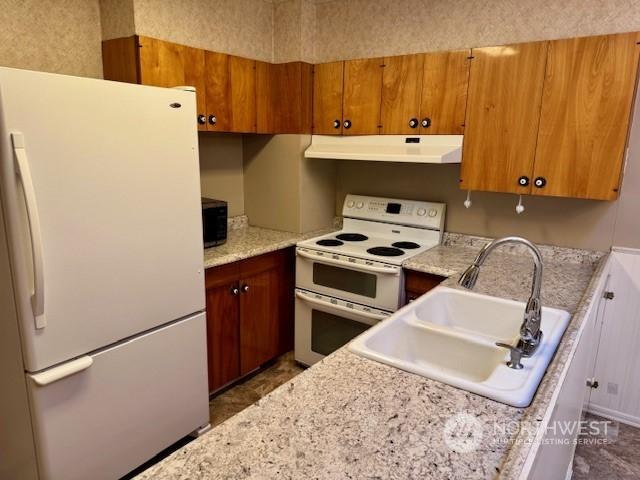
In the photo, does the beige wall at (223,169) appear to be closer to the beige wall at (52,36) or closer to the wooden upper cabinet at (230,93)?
the wooden upper cabinet at (230,93)

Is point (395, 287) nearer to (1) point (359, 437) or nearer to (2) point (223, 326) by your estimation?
(2) point (223, 326)

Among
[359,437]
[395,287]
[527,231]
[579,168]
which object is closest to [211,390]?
[395,287]

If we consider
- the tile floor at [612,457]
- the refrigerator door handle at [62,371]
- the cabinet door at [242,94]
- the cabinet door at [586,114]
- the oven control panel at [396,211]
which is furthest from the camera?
the oven control panel at [396,211]

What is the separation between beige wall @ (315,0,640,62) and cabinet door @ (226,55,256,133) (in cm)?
62

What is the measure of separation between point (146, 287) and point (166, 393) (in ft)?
1.76

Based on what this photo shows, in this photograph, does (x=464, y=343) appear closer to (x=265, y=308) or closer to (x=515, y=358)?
(x=515, y=358)

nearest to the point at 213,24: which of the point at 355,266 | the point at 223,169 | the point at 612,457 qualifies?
the point at 223,169

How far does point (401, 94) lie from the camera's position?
2.62 meters

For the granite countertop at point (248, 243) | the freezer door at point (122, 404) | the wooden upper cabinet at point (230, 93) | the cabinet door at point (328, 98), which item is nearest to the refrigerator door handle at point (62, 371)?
the freezer door at point (122, 404)

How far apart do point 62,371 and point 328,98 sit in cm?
214

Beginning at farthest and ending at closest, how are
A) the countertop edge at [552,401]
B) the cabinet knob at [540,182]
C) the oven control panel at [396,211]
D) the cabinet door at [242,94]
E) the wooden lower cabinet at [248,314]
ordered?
the oven control panel at [396,211] → the cabinet door at [242,94] → the wooden lower cabinet at [248,314] → the cabinet knob at [540,182] → the countertop edge at [552,401]

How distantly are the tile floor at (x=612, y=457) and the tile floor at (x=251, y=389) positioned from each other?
1.65 m

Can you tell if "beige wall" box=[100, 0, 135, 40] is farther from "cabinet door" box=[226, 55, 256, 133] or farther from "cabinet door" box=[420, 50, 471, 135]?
"cabinet door" box=[420, 50, 471, 135]

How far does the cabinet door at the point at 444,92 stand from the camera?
2.41m
